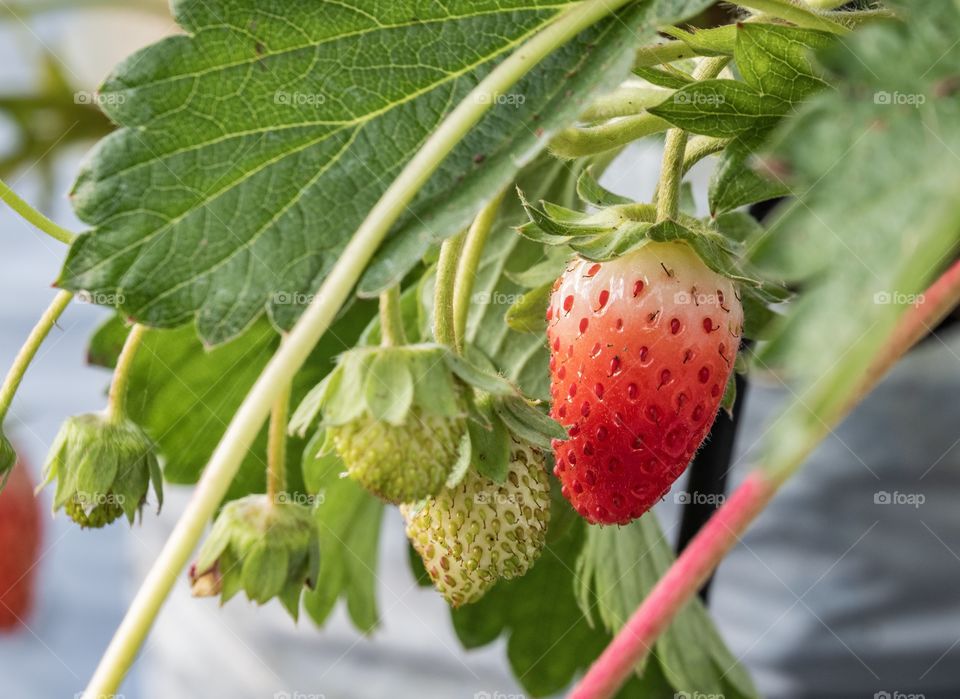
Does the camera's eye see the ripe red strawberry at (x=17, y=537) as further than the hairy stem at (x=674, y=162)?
Yes

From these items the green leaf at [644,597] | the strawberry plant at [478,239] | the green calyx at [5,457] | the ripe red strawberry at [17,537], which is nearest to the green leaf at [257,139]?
the strawberry plant at [478,239]

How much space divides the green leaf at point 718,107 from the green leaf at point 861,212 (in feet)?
0.31

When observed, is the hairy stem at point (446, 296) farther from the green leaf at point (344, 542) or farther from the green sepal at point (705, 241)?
the green leaf at point (344, 542)

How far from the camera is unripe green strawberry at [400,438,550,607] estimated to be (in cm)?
31

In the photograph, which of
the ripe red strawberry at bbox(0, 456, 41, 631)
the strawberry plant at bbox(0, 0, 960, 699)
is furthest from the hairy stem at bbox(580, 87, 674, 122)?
the ripe red strawberry at bbox(0, 456, 41, 631)

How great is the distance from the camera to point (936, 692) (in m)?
0.82

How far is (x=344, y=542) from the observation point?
0.56m

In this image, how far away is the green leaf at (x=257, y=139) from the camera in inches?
10.9

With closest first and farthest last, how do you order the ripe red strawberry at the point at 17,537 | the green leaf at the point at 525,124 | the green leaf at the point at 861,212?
the green leaf at the point at 861,212 < the green leaf at the point at 525,124 < the ripe red strawberry at the point at 17,537

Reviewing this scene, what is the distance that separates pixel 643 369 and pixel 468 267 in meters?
0.06

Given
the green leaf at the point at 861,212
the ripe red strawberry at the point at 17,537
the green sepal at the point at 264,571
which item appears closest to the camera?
the green leaf at the point at 861,212

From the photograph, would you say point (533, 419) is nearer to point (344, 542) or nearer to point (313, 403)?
point (313, 403)

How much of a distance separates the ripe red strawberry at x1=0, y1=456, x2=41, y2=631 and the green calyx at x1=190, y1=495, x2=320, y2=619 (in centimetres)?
64

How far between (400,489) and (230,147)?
0.33 feet
